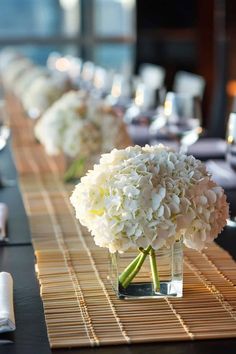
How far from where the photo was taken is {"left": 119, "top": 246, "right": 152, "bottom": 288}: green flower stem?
1708mm

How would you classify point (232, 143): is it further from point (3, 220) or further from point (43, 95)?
point (43, 95)

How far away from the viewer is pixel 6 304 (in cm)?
162

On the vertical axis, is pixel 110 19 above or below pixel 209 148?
below

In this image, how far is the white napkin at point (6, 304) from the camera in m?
1.55

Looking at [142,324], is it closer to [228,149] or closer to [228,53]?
[228,149]

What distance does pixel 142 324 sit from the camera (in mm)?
1590

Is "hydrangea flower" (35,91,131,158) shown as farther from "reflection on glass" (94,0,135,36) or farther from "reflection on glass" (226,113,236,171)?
"reflection on glass" (94,0,135,36)

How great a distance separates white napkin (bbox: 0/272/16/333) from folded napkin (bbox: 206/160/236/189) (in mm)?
1090

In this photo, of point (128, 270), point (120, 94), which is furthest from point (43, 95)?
point (128, 270)

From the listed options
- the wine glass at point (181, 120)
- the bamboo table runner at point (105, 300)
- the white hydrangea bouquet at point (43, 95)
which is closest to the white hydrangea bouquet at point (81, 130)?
the wine glass at point (181, 120)

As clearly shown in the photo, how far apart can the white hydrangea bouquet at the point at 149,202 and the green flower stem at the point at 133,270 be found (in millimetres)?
25

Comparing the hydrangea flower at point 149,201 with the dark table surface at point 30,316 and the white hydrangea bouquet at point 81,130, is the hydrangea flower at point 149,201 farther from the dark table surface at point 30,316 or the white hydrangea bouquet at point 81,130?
the white hydrangea bouquet at point 81,130

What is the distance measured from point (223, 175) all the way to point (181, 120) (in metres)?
0.32

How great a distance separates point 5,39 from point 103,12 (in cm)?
129
